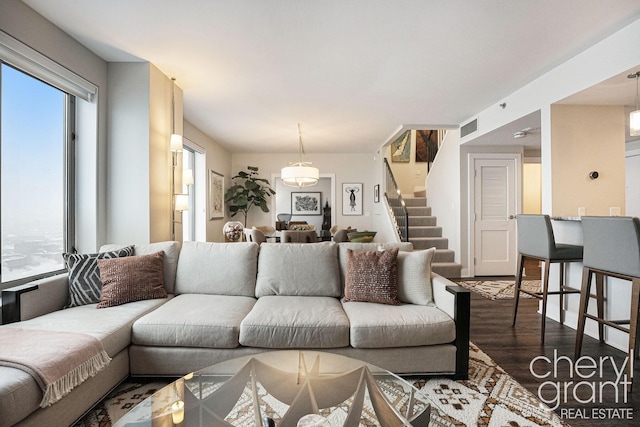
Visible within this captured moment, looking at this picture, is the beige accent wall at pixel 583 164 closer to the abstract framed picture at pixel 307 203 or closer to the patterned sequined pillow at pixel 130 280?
the patterned sequined pillow at pixel 130 280

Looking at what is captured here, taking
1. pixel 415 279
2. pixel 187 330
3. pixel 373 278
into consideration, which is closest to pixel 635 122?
pixel 415 279

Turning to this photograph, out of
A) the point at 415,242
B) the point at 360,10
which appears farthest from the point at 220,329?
the point at 415,242

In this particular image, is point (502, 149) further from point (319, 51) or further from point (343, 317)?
point (343, 317)

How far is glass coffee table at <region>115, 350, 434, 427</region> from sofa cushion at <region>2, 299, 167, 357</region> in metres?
0.77

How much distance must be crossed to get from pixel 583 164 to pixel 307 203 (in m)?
6.52

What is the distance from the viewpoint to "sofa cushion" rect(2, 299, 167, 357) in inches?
72.8

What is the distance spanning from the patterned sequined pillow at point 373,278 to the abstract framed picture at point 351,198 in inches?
213

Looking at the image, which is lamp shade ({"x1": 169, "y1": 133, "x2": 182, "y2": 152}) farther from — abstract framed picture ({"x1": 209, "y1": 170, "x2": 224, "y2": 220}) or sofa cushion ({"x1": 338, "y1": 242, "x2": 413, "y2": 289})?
abstract framed picture ({"x1": 209, "y1": 170, "x2": 224, "y2": 220})

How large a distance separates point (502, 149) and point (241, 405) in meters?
5.81

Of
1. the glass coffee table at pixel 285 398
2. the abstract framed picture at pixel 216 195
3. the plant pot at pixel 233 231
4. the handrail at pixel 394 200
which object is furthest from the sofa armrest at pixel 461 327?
the abstract framed picture at pixel 216 195

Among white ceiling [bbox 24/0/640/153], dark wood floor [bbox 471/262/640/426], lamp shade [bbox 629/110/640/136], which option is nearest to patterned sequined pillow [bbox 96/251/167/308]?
white ceiling [bbox 24/0/640/153]

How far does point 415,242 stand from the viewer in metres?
6.10

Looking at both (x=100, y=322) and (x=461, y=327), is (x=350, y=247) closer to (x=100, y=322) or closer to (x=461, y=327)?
(x=461, y=327)

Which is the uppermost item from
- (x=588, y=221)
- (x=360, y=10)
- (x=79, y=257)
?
(x=360, y=10)
